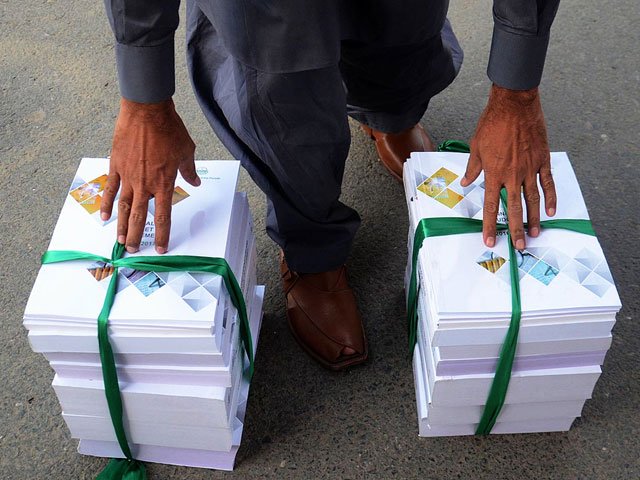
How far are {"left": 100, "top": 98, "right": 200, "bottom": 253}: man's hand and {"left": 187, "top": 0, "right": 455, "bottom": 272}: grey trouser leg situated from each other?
0.14m

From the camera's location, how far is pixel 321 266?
1404 millimetres

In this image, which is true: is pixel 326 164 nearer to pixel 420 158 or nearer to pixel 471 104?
pixel 420 158

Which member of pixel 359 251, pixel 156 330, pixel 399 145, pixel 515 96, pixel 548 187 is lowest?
pixel 359 251

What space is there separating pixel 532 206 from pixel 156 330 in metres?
0.61

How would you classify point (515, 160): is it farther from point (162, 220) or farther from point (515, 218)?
point (162, 220)

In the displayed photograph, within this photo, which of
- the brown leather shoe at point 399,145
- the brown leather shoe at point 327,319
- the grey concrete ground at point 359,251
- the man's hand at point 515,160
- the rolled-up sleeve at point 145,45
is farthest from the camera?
the brown leather shoe at point 399,145

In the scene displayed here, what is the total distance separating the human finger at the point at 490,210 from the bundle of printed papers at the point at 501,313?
0.02 metres

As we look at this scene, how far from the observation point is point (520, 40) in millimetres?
1068

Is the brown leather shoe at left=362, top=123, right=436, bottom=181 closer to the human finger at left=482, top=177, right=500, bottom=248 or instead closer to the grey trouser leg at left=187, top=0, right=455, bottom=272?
the grey trouser leg at left=187, top=0, right=455, bottom=272

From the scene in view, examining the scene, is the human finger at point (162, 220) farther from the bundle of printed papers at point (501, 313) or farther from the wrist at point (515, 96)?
the wrist at point (515, 96)

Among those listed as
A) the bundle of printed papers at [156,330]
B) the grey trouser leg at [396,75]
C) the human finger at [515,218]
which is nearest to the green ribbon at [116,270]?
the bundle of printed papers at [156,330]

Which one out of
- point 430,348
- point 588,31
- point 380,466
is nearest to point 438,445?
point 380,466

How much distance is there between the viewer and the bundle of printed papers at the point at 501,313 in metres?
1.04

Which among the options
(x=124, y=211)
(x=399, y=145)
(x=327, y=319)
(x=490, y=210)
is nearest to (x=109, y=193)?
(x=124, y=211)
